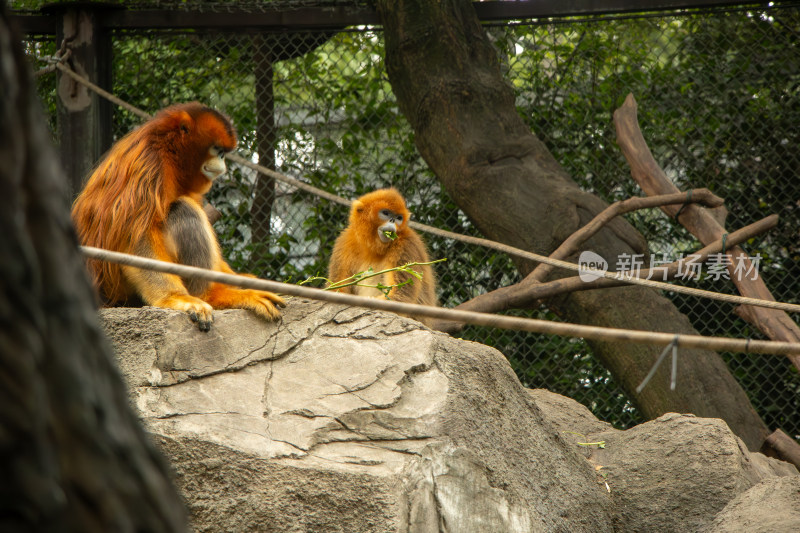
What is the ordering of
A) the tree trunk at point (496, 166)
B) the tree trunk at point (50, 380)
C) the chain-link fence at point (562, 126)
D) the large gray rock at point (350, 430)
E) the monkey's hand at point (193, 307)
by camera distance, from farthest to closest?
the chain-link fence at point (562, 126) < the tree trunk at point (496, 166) < the monkey's hand at point (193, 307) < the large gray rock at point (350, 430) < the tree trunk at point (50, 380)

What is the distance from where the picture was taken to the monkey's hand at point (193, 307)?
9.02 ft

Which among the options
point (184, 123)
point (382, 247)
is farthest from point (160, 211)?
point (382, 247)

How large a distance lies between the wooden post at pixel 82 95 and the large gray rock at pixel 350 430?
97.3 inches

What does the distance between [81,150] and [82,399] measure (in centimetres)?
454

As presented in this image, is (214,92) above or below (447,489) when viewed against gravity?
above

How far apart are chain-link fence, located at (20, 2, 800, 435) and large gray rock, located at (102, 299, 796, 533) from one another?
2.22 meters

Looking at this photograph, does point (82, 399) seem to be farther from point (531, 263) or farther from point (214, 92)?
point (214, 92)

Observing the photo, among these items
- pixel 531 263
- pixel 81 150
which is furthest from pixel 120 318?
pixel 531 263

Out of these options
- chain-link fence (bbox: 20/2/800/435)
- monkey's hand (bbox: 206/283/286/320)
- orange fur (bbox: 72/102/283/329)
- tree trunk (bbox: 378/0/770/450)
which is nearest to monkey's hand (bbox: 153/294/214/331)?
orange fur (bbox: 72/102/283/329)

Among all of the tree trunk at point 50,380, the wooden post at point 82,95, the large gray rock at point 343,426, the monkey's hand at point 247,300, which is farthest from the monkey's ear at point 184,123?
the tree trunk at point 50,380

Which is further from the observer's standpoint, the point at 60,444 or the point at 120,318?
the point at 120,318

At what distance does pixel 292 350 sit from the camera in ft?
9.23

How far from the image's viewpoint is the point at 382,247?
461cm

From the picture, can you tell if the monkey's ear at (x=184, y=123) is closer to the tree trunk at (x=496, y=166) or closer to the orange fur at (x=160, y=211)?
the orange fur at (x=160, y=211)
